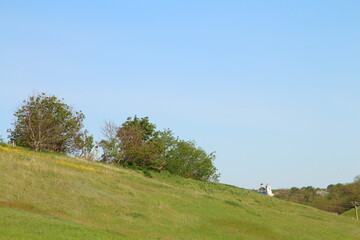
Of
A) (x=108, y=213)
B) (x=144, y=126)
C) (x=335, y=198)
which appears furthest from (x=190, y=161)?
(x=108, y=213)

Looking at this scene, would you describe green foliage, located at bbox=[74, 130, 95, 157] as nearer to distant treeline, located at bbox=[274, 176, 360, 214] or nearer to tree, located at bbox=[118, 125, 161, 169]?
tree, located at bbox=[118, 125, 161, 169]

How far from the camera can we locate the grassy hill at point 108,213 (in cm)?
2292

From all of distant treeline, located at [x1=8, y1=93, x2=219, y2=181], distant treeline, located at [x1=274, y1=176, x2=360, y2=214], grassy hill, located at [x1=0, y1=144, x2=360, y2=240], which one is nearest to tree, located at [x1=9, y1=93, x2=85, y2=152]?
distant treeline, located at [x1=8, y1=93, x2=219, y2=181]

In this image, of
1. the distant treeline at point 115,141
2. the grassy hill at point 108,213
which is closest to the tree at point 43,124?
the distant treeline at point 115,141

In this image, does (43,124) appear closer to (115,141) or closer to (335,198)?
(115,141)

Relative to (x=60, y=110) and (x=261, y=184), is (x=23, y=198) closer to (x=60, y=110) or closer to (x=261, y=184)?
(x=60, y=110)

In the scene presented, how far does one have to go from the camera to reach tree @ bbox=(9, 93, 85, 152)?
68.7 meters

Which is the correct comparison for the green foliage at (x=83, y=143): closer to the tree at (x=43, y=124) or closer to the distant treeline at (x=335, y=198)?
the tree at (x=43, y=124)

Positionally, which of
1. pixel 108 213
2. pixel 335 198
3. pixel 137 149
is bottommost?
pixel 108 213

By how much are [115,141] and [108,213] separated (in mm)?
52936

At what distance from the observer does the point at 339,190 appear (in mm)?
128750

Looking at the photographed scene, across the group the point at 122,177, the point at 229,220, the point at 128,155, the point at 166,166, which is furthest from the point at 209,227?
the point at 166,166

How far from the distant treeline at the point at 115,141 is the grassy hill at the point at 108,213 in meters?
28.1

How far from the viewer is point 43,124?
226 feet
